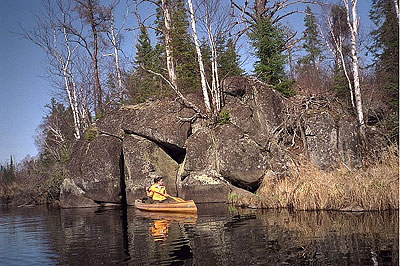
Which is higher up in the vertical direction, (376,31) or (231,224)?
(376,31)

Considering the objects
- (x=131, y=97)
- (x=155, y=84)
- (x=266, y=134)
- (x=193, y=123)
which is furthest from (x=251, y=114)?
(x=131, y=97)

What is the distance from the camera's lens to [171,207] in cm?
1662

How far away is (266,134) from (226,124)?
92.9 inches

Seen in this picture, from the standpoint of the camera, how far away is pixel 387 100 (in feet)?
75.6

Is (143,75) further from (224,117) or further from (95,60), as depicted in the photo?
(224,117)

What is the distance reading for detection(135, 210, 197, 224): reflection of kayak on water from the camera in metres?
14.7

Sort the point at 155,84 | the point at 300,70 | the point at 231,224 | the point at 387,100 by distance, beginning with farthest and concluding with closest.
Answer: the point at 300,70 < the point at 155,84 < the point at 387,100 < the point at 231,224

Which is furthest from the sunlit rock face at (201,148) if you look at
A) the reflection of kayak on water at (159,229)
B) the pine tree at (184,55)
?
the reflection of kayak on water at (159,229)

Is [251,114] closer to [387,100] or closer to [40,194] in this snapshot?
[387,100]

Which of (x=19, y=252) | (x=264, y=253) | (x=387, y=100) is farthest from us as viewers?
(x=387, y=100)

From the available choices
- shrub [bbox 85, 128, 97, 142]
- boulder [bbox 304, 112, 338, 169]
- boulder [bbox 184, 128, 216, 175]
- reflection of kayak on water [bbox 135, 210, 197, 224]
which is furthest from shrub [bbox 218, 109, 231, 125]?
shrub [bbox 85, 128, 97, 142]

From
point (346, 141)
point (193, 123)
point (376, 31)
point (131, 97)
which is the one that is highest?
point (376, 31)

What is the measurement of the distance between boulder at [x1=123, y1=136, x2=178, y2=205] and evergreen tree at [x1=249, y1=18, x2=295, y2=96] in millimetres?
7881

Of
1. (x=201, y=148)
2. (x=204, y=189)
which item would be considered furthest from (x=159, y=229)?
(x=201, y=148)
